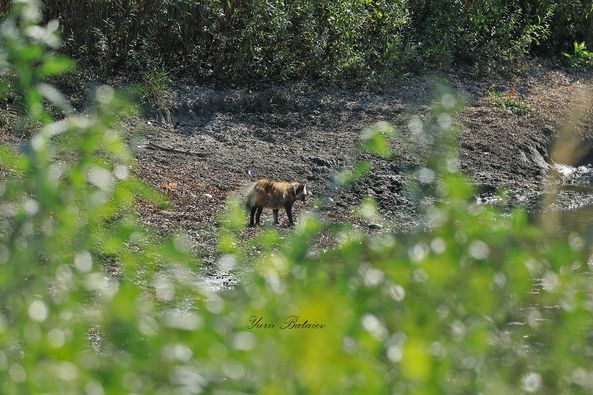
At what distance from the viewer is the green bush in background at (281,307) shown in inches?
122

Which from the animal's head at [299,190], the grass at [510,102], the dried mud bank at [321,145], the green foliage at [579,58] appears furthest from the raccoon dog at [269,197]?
the green foliage at [579,58]

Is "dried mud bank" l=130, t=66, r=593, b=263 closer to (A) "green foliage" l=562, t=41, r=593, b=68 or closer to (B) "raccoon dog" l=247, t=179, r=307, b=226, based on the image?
(B) "raccoon dog" l=247, t=179, r=307, b=226

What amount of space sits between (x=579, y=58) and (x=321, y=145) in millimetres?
7284

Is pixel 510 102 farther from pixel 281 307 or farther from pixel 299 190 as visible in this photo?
pixel 281 307

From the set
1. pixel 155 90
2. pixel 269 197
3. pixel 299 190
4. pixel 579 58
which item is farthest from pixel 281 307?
pixel 579 58

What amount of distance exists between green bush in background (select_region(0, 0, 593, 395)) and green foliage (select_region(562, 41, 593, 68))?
16332 mm

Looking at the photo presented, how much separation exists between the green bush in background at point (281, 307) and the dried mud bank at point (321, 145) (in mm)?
6829

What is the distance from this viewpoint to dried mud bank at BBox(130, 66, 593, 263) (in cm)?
1233

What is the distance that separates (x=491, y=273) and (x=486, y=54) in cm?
1522

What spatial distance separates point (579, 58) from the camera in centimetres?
1977

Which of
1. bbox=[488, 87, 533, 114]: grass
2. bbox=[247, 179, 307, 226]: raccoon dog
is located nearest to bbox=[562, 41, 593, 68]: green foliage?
bbox=[488, 87, 533, 114]: grass

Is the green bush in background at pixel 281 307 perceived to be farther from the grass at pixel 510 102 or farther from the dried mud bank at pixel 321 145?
the grass at pixel 510 102

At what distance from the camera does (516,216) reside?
3617 mm

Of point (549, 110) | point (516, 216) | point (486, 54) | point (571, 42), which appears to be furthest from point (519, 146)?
point (516, 216)
